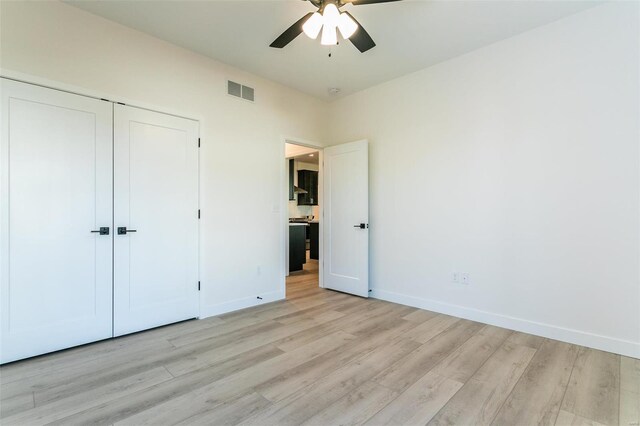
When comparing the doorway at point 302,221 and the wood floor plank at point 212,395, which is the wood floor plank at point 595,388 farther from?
the doorway at point 302,221

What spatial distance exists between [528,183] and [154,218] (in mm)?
3766

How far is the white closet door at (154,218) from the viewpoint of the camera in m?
2.86

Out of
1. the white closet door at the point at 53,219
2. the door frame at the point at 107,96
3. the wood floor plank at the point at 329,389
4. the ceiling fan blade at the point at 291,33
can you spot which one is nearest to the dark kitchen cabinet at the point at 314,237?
the door frame at the point at 107,96

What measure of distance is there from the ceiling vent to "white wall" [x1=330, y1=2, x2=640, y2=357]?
5.97ft

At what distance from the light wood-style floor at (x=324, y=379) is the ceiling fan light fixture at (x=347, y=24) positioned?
255 centimetres

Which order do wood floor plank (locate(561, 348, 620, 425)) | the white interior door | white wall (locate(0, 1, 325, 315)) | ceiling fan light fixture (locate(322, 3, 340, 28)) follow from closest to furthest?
wood floor plank (locate(561, 348, 620, 425))
ceiling fan light fixture (locate(322, 3, 340, 28))
white wall (locate(0, 1, 325, 315))
the white interior door

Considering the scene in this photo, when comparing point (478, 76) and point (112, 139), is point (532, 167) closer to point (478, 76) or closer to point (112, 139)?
point (478, 76)

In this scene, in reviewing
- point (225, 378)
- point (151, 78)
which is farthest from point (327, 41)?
point (225, 378)

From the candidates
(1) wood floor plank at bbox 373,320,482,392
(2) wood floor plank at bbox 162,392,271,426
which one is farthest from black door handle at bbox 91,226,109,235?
(1) wood floor plank at bbox 373,320,482,392

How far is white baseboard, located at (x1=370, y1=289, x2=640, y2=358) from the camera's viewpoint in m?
2.51

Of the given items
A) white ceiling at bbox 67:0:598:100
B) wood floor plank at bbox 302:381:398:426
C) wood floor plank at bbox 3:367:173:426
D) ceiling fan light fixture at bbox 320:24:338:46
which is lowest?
wood floor plank at bbox 302:381:398:426

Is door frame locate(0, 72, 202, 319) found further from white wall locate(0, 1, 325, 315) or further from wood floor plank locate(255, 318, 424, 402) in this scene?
wood floor plank locate(255, 318, 424, 402)

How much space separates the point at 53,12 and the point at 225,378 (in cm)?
326

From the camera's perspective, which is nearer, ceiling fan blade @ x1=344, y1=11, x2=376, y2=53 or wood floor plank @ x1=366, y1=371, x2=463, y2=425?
wood floor plank @ x1=366, y1=371, x2=463, y2=425
